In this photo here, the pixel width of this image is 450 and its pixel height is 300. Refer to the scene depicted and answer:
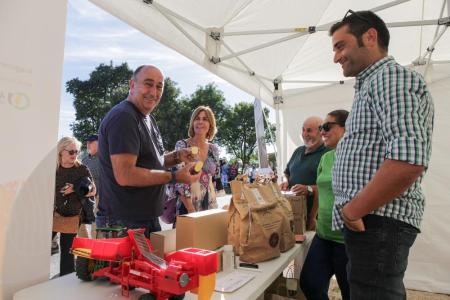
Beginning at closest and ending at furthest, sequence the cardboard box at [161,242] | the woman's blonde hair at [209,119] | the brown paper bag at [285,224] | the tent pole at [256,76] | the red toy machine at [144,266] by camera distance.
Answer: the red toy machine at [144,266]
the cardboard box at [161,242]
the brown paper bag at [285,224]
the woman's blonde hair at [209,119]
the tent pole at [256,76]

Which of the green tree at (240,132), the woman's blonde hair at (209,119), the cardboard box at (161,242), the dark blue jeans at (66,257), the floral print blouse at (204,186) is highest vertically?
the green tree at (240,132)

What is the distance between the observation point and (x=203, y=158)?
3055 mm

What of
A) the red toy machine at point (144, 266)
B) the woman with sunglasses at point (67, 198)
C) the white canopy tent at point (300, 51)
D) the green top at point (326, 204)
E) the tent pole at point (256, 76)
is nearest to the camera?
the red toy machine at point (144, 266)

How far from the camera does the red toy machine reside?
0.95 metres

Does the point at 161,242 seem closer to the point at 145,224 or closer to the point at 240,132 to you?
the point at 145,224

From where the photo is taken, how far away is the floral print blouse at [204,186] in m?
2.85

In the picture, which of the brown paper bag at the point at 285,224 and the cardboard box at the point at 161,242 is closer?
the cardboard box at the point at 161,242

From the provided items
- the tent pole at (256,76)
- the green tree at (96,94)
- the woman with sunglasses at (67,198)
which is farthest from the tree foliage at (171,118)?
the woman with sunglasses at (67,198)

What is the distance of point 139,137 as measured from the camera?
158 centimetres

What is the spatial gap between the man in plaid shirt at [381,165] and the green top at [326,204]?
0.79 meters

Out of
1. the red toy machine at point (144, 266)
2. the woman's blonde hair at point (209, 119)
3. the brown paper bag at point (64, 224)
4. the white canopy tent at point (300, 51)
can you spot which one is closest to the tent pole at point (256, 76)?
the white canopy tent at point (300, 51)

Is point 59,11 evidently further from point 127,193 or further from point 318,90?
point 318,90

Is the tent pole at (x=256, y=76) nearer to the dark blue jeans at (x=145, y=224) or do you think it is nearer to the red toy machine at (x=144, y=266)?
the dark blue jeans at (x=145, y=224)

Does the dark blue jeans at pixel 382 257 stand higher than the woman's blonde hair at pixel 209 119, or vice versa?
the woman's blonde hair at pixel 209 119
